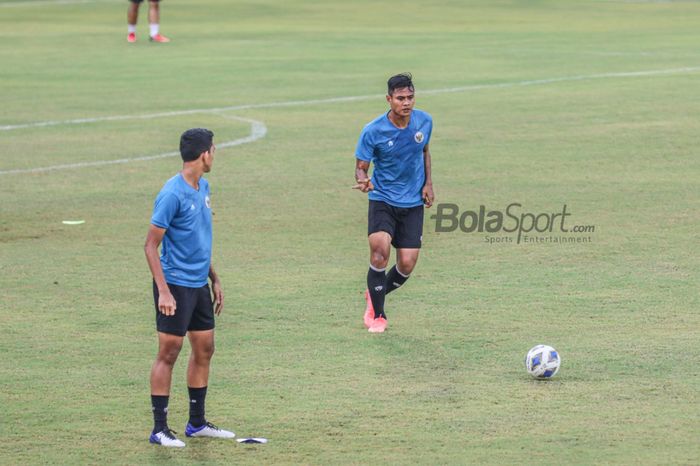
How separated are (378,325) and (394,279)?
27.5 inches

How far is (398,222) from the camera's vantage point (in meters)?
12.7

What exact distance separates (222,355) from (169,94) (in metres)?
17.6

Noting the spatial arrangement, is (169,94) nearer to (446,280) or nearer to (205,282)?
(446,280)

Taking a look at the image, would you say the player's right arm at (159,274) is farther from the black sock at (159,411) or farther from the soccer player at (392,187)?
the soccer player at (392,187)

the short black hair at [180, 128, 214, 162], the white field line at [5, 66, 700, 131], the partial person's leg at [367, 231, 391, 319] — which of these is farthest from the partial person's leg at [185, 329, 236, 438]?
the white field line at [5, 66, 700, 131]

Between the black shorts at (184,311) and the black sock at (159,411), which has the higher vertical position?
the black shorts at (184,311)

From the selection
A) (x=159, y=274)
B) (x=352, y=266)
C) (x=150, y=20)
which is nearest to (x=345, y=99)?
(x=150, y=20)

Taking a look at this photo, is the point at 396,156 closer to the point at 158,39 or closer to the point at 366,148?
the point at 366,148

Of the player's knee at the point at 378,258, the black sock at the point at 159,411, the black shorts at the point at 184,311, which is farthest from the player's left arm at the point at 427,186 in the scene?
the black sock at the point at 159,411

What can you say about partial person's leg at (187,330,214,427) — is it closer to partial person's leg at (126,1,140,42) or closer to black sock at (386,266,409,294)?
black sock at (386,266,409,294)

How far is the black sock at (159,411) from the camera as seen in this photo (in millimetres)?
9383

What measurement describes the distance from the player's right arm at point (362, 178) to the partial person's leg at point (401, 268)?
731mm

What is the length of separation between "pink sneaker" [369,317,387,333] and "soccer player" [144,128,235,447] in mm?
3145

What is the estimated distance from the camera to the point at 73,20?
4641 centimetres
